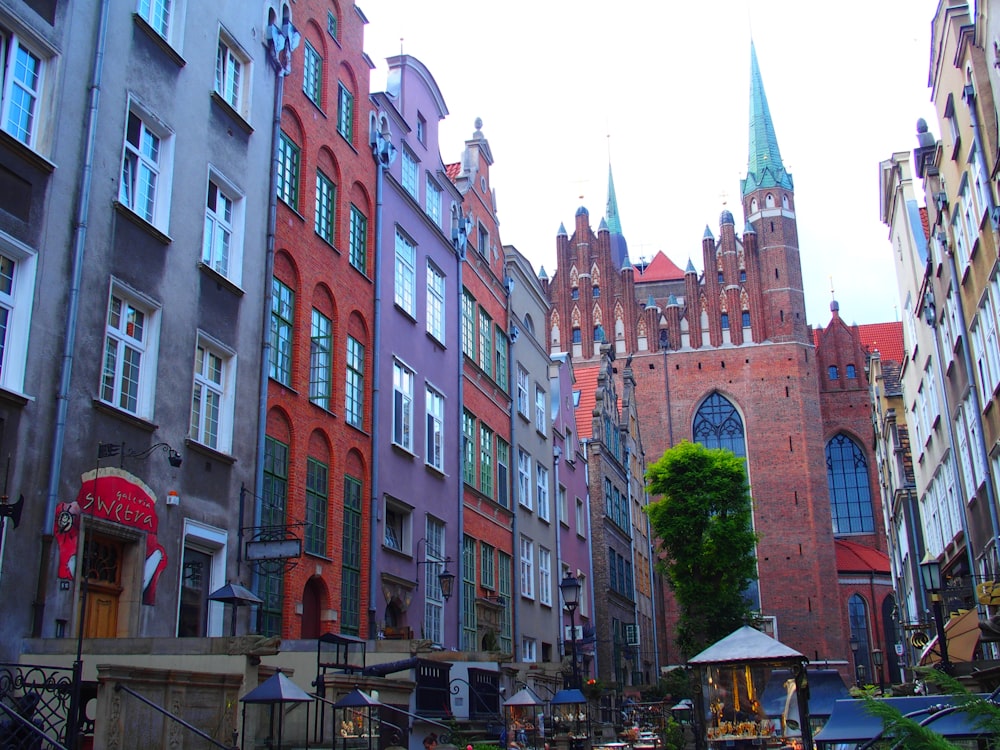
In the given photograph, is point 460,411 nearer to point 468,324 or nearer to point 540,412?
point 468,324

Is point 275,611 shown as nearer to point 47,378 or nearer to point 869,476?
point 47,378

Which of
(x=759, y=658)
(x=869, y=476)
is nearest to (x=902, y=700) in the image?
(x=759, y=658)

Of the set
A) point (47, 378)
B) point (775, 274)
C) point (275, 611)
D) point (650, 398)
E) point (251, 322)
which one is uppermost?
point (775, 274)

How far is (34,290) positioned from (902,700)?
31.0 feet

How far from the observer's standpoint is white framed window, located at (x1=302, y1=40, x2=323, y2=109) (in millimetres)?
19289

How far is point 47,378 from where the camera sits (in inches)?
461

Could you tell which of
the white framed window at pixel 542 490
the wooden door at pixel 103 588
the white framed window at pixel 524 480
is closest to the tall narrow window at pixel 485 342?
the white framed window at pixel 524 480

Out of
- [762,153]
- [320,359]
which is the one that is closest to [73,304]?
[320,359]

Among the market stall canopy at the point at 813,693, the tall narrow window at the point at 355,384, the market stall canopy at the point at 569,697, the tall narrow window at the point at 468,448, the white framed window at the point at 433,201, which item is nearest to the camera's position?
the market stall canopy at the point at 813,693

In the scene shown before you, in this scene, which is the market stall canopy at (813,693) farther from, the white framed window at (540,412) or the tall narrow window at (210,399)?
the white framed window at (540,412)

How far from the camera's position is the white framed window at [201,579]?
14055 mm

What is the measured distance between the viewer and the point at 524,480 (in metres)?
31.1

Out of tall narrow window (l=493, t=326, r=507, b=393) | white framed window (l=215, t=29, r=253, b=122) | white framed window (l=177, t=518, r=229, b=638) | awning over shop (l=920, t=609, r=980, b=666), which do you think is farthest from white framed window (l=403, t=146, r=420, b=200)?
awning over shop (l=920, t=609, r=980, b=666)

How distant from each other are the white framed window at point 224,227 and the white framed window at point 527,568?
1599 centimetres
